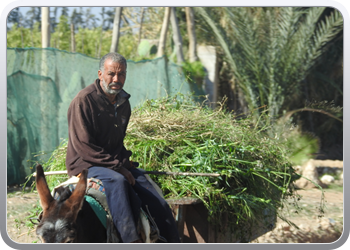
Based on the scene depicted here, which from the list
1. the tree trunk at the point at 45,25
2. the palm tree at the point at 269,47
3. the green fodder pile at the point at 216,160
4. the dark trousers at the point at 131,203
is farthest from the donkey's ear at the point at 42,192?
the palm tree at the point at 269,47

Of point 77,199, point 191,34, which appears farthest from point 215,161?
point 191,34

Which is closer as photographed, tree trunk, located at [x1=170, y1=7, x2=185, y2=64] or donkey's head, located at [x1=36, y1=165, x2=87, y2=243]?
donkey's head, located at [x1=36, y1=165, x2=87, y2=243]

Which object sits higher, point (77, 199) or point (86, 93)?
point (86, 93)

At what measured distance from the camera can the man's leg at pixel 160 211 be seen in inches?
116

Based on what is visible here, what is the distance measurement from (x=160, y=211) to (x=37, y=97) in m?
4.18

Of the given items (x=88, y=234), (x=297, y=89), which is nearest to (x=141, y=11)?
(x=297, y=89)

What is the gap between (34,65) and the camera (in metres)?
6.34

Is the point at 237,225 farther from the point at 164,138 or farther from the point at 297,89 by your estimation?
the point at 297,89

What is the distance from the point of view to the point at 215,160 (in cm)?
347

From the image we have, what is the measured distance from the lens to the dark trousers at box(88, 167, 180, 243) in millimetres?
2617

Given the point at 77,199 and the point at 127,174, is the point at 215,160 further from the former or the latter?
the point at 77,199

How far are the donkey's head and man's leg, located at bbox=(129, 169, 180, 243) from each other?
0.72m

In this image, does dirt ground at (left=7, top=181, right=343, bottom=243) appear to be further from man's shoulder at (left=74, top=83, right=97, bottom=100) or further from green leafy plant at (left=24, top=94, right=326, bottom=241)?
man's shoulder at (left=74, top=83, right=97, bottom=100)

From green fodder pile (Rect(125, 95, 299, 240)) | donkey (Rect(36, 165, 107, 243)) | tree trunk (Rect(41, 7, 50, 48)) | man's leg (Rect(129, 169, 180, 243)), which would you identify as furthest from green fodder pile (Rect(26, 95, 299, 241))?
tree trunk (Rect(41, 7, 50, 48))
